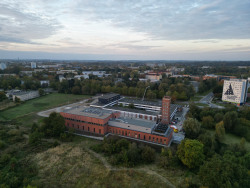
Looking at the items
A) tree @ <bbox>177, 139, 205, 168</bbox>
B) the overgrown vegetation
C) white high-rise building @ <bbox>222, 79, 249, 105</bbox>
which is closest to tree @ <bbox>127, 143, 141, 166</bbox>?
the overgrown vegetation

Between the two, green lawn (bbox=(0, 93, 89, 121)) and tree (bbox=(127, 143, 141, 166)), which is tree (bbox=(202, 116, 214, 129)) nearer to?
tree (bbox=(127, 143, 141, 166))

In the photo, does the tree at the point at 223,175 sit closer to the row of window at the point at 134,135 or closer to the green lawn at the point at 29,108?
the row of window at the point at 134,135

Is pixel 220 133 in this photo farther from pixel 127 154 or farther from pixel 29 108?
pixel 29 108

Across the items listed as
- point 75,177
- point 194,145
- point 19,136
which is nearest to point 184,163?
point 194,145

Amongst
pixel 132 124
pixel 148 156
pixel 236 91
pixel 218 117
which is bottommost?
pixel 148 156

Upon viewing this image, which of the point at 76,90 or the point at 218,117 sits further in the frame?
the point at 76,90

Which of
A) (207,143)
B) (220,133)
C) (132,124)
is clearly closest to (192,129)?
(207,143)

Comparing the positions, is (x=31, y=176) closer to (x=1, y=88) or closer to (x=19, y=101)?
(x=19, y=101)
